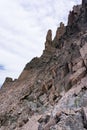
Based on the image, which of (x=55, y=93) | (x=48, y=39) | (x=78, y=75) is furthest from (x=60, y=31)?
(x=78, y=75)

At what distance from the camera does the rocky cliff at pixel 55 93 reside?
38.4 m

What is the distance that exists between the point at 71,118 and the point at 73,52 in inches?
931

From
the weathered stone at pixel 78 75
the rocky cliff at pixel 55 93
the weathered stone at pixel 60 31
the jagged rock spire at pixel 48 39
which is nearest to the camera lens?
the rocky cliff at pixel 55 93

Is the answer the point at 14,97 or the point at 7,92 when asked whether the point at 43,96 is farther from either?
the point at 7,92

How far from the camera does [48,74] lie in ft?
211

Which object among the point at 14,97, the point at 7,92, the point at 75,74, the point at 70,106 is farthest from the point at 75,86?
the point at 7,92

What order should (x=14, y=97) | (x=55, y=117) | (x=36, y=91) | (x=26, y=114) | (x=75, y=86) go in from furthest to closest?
1. (x=14, y=97)
2. (x=36, y=91)
3. (x=26, y=114)
4. (x=75, y=86)
5. (x=55, y=117)

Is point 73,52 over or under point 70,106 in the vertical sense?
over

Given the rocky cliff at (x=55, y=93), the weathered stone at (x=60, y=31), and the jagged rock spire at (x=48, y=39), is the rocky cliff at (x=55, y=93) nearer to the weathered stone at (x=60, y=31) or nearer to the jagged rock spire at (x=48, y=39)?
the jagged rock spire at (x=48, y=39)

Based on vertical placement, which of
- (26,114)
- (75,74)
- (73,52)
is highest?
(73,52)

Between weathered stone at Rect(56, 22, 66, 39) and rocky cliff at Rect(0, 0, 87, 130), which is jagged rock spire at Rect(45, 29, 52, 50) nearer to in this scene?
rocky cliff at Rect(0, 0, 87, 130)

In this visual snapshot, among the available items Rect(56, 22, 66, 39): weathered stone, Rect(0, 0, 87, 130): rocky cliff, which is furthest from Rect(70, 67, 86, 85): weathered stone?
Rect(56, 22, 66, 39): weathered stone

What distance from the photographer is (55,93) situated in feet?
175

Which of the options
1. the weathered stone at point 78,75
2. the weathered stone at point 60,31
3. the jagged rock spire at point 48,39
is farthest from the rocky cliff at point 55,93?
the weathered stone at point 60,31
